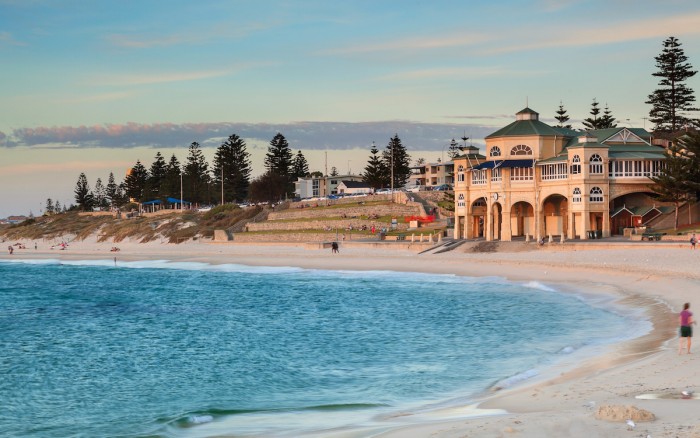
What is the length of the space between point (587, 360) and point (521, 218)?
45.5 meters

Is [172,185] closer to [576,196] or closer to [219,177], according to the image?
[219,177]

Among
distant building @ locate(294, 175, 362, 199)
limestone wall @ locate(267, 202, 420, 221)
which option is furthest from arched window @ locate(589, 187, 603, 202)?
distant building @ locate(294, 175, 362, 199)

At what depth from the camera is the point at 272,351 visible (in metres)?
27.1

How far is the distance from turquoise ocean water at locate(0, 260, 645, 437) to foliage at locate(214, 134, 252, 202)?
79219 mm

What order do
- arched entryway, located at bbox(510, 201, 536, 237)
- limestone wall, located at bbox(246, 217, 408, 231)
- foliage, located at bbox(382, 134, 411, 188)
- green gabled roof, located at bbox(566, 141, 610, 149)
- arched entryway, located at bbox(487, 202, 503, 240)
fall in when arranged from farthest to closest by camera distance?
foliage, located at bbox(382, 134, 411, 188) < limestone wall, located at bbox(246, 217, 408, 231) < arched entryway, located at bbox(510, 201, 536, 237) < arched entryway, located at bbox(487, 202, 503, 240) < green gabled roof, located at bbox(566, 141, 610, 149)

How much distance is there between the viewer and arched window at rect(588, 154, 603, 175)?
59156mm

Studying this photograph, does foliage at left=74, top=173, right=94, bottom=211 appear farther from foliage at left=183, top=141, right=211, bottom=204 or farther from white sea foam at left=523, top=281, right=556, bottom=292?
white sea foam at left=523, top=281, right=556, bottom=292

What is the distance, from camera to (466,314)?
3425cm

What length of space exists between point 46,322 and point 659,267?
29.1 meters

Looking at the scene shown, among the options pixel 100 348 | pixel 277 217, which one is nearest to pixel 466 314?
pixel 100 348

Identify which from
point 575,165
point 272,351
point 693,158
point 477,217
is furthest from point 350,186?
point 272,351

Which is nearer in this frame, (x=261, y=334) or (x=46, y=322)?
(x=261, y=334)

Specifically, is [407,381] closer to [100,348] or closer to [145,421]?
[145,421]

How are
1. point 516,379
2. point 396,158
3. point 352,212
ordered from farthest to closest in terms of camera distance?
point 396,158
point 352,212
point 516,379
